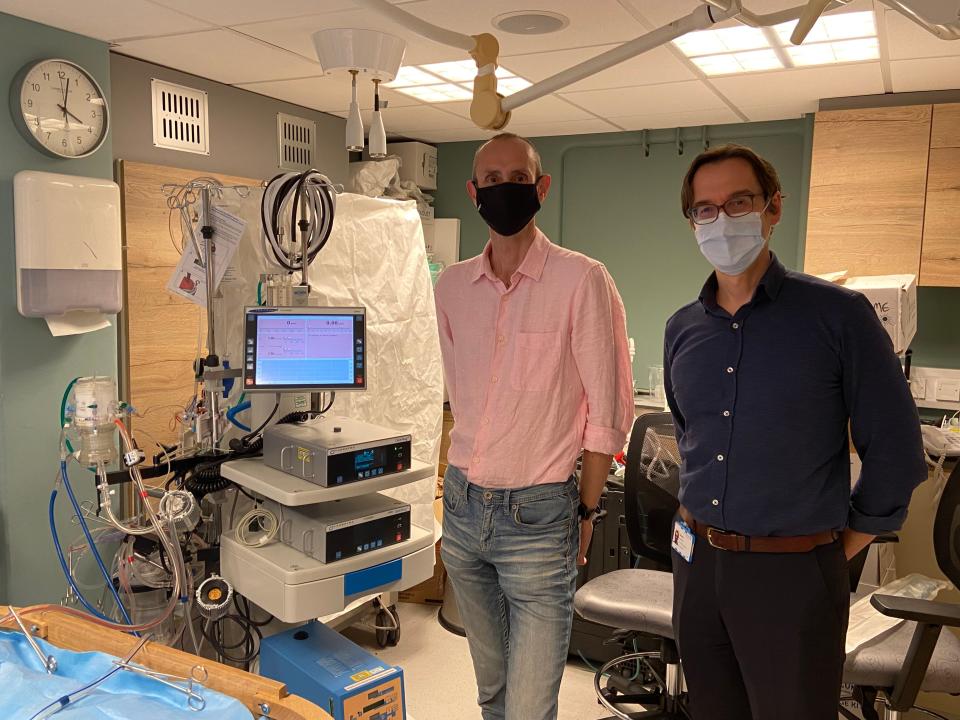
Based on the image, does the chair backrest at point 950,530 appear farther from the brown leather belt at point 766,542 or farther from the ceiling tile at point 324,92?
the ceiling tile at point 324,92

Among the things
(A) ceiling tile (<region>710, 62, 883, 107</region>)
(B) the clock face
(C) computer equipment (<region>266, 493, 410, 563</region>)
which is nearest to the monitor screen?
(C) computer equipment (<region>266, 493, 410, 563</region>)

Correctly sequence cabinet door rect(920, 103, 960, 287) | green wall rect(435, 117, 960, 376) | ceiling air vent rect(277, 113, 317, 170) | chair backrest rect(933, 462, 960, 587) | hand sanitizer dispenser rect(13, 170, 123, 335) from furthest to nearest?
green wall rect(435, 117, 960, 376)
ceiling air vent rect(277, 113, 317, 170)
cabinet door rect(920, 103, 960, 287)
hand sanitizer dispenser rect(13, 170, 123, 335)
chair backrest rect(933, 462, 960, 587)

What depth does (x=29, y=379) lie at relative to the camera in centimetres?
272

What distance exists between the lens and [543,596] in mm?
1699

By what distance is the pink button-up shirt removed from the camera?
1706mm

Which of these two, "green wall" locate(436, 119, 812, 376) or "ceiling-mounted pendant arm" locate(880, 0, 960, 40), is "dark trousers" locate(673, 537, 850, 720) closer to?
"ceiling-mounted pendant arm" locate(880, 0, 960, 40)

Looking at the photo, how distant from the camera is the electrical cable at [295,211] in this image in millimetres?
2215

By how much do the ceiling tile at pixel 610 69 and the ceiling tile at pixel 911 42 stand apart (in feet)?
Result: 2.41

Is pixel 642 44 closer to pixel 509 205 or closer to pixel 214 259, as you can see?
pixel 509 205

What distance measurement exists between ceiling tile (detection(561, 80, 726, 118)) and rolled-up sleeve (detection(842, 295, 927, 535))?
226 cm

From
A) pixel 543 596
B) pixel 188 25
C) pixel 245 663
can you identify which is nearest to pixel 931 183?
pixel 543 596

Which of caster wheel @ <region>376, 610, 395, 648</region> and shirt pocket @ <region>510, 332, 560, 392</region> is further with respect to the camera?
caster wheel @ <region>376, 610, 395, 648</region>

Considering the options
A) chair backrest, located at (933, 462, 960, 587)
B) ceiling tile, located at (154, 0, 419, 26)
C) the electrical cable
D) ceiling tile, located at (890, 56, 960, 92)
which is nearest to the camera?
chair backrest, located at (933, 462, 960, 587)

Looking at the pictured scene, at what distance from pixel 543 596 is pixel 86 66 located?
98.3 inches
